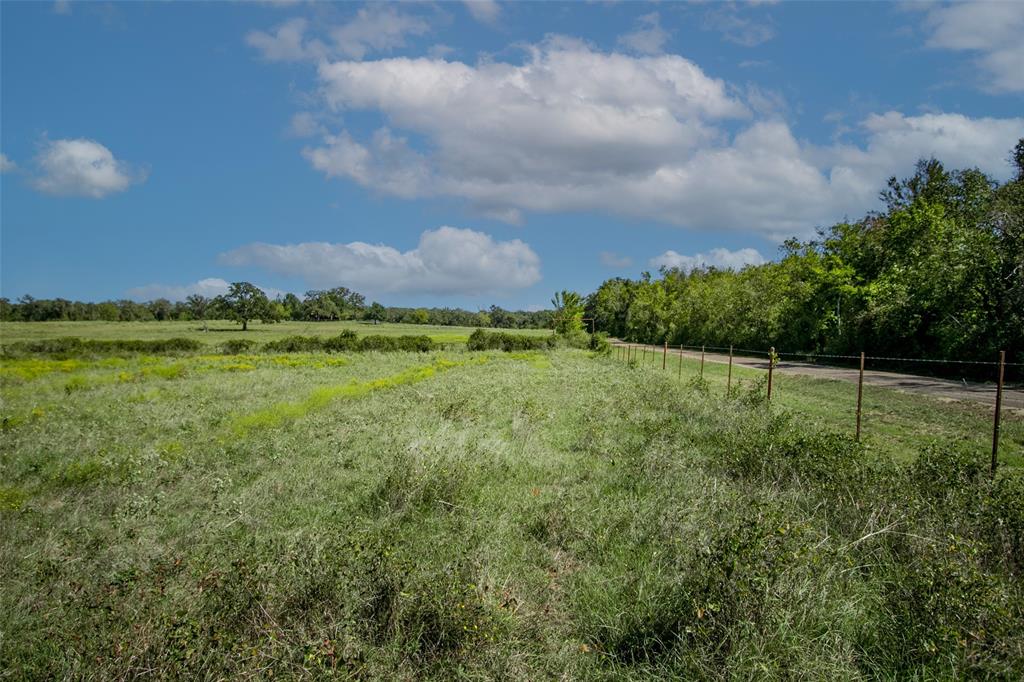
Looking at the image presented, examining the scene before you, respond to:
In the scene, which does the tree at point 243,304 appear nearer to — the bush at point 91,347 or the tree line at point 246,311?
the tree line at point 246,311

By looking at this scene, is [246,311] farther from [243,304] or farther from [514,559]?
[514,559]

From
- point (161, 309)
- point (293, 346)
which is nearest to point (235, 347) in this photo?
point (293, 346)

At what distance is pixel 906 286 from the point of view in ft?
105

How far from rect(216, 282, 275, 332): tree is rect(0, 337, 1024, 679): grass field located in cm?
8800

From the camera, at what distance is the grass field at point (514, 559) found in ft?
12.2

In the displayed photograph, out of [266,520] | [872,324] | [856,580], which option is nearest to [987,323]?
[872,324]

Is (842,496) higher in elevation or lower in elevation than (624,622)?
higher

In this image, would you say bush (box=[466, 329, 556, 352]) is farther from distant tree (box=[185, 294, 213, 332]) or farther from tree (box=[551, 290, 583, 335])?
distant tree (box=[185, 294, 213, 332])

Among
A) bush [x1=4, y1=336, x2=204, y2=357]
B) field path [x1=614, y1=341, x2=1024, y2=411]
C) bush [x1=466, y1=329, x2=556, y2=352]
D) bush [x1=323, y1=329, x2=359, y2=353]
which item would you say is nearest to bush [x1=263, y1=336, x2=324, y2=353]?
bush [x1=323, y1=329, x2=359, y2=353]

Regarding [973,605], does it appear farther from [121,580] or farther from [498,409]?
[498,409]

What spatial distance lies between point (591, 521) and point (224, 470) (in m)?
6.55

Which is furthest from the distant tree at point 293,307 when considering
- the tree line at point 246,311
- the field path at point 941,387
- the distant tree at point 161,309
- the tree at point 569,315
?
the field path at point 941,387

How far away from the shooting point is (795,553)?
4.08m

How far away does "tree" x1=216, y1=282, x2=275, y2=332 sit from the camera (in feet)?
297
